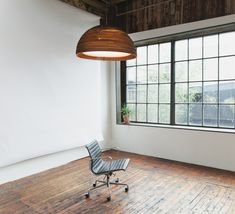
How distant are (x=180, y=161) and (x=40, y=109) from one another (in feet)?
9.57

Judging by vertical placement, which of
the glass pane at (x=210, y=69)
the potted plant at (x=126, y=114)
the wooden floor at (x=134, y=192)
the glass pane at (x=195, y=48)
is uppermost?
the glass pane at (x=195, y=48)

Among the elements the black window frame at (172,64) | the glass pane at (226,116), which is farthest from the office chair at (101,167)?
the glass pane at (226,116)

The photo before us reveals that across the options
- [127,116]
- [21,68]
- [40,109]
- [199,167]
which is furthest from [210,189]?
[21,68]

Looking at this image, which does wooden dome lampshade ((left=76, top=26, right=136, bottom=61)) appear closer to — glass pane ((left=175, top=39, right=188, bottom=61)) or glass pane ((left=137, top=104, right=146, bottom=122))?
glass pane ((left=175, top=39, right=188, bottom=61))

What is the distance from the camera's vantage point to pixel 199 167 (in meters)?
4.24

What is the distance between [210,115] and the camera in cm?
437

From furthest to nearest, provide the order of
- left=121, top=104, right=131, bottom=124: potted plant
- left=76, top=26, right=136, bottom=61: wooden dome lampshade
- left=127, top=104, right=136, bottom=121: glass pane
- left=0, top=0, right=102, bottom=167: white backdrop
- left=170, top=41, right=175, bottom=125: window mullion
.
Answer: left=127, top=104, right=136, bottom=121: glass pane → left=121, top=104, right=131, bottom=124: potted plant → left=170, top=41, right=175, bottom=125: window mullion → left=0, top=0, right=102, bottom=167: white backdrop → left=76, top=26, right=136, bottom=61: wooden dome lampshade

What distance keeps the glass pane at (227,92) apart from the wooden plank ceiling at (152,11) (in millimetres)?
1239

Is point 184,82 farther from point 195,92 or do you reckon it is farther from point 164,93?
point 164,93

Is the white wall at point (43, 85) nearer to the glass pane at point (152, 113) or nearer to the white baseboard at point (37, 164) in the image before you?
the white baseboard at point (37, 164)

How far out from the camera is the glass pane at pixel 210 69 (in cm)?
427

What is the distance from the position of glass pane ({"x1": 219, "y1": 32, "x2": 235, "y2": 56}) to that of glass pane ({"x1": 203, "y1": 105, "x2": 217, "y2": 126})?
103 centimetres

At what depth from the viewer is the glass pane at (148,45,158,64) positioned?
5047mm

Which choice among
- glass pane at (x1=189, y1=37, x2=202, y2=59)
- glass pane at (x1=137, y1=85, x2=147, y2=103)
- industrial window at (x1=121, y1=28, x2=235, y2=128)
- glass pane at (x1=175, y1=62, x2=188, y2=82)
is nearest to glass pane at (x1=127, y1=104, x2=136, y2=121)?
industrial window at (x1=121, y1=28, x2=235, y2=128)
